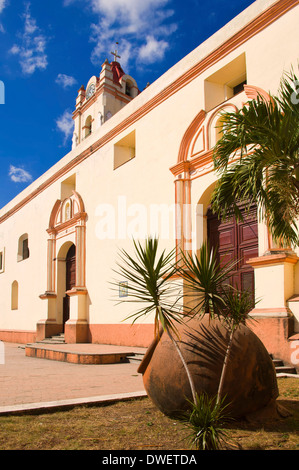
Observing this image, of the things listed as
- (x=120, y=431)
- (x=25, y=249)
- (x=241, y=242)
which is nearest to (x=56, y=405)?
(x=120, y=431)

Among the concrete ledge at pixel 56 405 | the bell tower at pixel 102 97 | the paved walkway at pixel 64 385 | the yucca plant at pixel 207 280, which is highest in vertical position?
the bell tower at pixel 102 97

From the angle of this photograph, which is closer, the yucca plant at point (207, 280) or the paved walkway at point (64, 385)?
the yucca plant at point (207, 280)

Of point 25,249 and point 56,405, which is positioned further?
point 25,249

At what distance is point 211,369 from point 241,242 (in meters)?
6.61

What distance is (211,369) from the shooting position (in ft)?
13.1

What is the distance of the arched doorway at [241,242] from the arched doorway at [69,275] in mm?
8441

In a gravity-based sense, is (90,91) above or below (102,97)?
above

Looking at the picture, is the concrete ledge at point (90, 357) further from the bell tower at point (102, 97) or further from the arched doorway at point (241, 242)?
the bell tower at point (102, 97)

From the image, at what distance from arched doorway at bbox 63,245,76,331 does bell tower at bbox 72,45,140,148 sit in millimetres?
14284

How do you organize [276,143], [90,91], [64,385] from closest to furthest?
[276,143] → [64,385] → [90,91]

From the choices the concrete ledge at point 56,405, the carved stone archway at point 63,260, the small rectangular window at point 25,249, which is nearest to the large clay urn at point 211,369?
the concrete ledge at point 56,405

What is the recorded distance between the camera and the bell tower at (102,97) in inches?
1237

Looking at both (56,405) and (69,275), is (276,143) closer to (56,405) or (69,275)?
(56,405)

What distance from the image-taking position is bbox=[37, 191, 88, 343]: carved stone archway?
1575 cm
